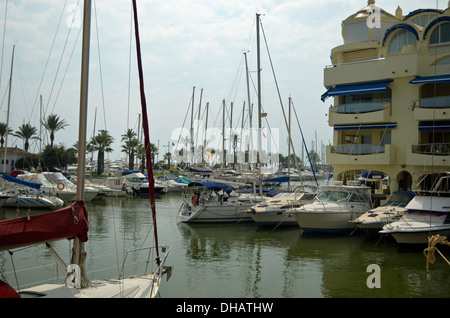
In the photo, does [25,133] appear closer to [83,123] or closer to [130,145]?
[130,145]

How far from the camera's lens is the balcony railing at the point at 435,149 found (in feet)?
94.1

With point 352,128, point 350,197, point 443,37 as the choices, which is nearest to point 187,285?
point 350,197

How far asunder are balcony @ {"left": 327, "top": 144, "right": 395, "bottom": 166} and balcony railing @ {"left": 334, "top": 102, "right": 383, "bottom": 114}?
255 centimetres

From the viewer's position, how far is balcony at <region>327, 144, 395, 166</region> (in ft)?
102

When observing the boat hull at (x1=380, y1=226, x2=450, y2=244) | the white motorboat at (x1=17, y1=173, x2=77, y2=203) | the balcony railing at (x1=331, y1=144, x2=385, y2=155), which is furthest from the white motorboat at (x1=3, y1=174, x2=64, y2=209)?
the boat hull at (x1=380, y1=226, x2=450, y2=244)

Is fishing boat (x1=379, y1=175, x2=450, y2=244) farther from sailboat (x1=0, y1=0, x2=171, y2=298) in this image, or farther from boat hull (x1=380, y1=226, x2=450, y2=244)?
sailboat (x1=0, y1=0, x2=171, y2=298)

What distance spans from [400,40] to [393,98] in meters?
4.09

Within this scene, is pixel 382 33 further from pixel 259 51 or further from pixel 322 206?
pixel 322 206

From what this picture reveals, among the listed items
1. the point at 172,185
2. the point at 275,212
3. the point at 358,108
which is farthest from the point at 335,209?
the point at 172,185

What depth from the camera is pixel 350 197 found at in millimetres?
26953

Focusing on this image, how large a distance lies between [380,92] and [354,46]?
14.3 ft

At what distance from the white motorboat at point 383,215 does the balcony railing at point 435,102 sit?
7.22 m

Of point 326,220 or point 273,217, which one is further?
point 273,217

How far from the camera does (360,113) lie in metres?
32.8
